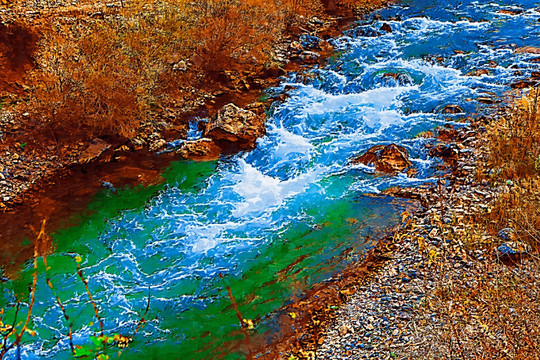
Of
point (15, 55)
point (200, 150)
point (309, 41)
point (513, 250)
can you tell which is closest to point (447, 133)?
point (513, 250)

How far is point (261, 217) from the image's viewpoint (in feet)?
31.0

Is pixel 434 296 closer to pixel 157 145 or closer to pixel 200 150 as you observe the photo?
pixel 200 150

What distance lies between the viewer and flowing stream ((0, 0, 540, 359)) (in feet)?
23.3

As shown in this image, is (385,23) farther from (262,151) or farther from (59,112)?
(59,112)

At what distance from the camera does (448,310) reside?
5.75 metres

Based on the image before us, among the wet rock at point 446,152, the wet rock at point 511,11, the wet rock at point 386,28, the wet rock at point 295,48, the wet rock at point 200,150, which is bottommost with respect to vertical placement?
the wet rock at point 200,150

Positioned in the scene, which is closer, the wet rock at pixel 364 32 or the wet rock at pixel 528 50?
the wet rock at pixel 528 50

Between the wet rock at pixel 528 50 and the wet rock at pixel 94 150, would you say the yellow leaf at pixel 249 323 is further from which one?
the wet rock at pixel 528 50

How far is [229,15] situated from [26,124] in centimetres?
794

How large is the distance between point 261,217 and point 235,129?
3475 mm

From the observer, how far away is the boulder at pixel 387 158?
1020 cm

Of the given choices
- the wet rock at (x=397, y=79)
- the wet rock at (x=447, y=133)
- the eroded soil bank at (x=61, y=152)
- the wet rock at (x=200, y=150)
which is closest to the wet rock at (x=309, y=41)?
the eroded soil bank at (x=61, y=152)

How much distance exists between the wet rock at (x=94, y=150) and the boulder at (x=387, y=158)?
6568 millimetres

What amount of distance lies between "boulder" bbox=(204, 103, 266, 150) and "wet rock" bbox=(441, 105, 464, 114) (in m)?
5.04
